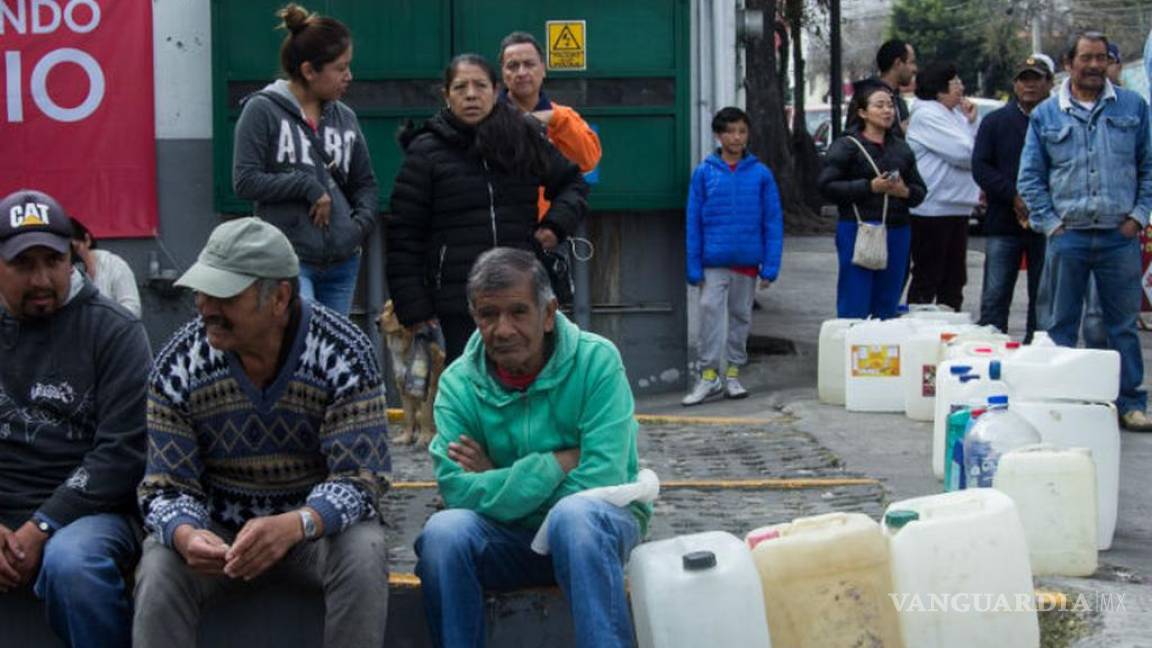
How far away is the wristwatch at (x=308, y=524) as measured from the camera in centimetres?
503

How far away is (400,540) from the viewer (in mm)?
6625

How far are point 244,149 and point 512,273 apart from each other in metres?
2.52

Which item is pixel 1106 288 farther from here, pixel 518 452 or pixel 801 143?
pixel 801 143

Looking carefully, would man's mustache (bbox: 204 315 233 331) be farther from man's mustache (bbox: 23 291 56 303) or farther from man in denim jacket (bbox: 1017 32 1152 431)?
man in denim jacket (bbox: 1017 32 1152 431)

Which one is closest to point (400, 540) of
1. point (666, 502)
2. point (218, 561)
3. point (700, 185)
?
point (666, 502)

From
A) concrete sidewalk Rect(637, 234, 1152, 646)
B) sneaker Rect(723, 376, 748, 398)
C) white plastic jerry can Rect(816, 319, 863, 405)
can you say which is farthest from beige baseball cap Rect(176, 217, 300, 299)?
sneaker Rect(723, 376, 748, 398)

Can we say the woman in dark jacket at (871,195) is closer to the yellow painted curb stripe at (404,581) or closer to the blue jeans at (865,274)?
the blue jeans at (865,274)

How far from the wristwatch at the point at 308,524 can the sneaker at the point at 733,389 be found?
585cm

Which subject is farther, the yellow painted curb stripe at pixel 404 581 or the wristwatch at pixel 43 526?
the yellow painted curb stripe at pixel 404 581

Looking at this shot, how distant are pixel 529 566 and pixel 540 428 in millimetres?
424

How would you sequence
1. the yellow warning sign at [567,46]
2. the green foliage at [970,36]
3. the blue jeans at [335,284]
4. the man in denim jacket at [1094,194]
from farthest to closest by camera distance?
1. the green foliage at [970,36]
2. the yellow warning sign at [567,46]
3. the man in denim jacket at [1094,194]
4. the blue jeans at [335,284]

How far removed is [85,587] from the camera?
5148 millimetres

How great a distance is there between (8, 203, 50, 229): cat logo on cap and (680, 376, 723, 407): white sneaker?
5.61m

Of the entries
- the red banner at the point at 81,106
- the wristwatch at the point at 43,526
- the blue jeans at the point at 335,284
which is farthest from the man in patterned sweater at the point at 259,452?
the red banner at the point at 81,106
